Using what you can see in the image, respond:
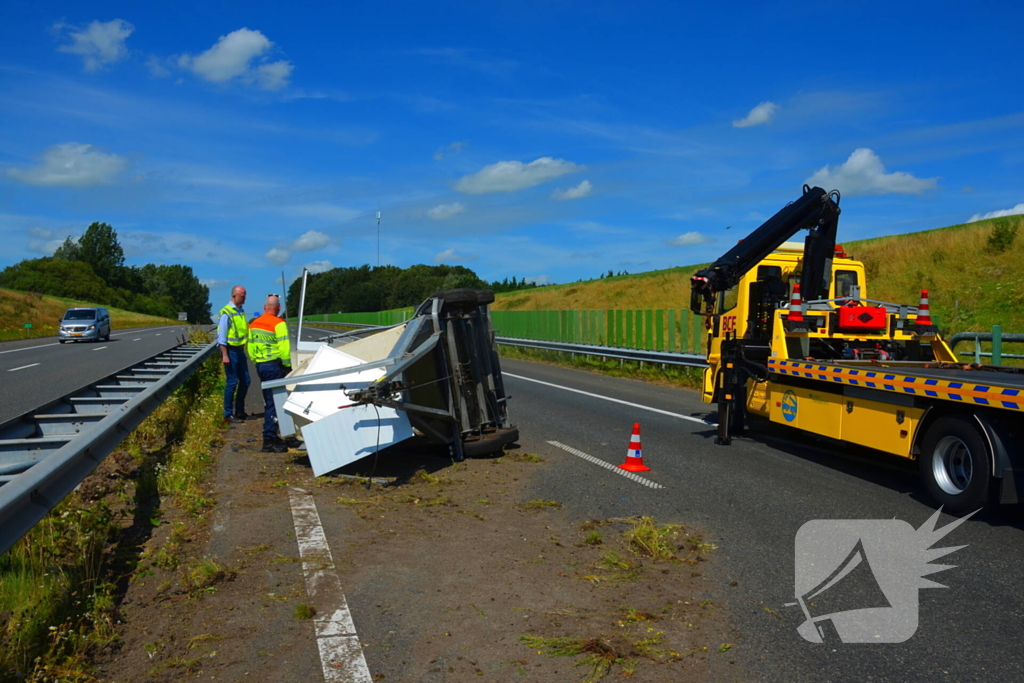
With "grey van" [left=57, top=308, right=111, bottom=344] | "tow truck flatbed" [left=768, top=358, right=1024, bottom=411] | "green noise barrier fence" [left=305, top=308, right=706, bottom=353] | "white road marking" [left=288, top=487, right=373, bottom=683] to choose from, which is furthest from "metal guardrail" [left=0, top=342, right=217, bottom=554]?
"grey van" [left=57, top=308, right=111, bottom=344]

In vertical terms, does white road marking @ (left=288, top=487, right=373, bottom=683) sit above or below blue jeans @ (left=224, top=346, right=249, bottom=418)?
below

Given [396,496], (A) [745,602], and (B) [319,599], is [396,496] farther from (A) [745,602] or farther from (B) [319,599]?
(A) [745,602]

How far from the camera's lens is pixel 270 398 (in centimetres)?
966

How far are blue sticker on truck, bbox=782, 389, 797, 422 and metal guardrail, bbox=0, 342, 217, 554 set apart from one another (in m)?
7.00

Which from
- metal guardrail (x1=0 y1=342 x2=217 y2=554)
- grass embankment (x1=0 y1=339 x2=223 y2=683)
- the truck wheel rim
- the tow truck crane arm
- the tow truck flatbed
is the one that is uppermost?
the tow truck crane arm

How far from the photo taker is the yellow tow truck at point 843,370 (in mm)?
6246

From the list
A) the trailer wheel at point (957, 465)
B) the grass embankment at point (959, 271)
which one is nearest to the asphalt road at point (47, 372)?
the trailer wheel at point (957, 465)

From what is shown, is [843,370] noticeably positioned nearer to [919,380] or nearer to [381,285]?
[919,380]

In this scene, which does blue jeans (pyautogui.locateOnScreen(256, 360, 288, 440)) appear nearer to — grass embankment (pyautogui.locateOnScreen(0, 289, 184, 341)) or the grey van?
the grey van

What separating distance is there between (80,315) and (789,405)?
3661 centimetres

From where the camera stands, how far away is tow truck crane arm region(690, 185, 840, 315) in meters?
10.7

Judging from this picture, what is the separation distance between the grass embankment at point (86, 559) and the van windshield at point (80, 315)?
1252 inches

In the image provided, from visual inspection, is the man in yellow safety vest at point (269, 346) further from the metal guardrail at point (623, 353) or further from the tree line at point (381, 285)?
the tree line at point (381, 285)

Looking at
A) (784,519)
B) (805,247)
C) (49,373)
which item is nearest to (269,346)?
(784,519)
